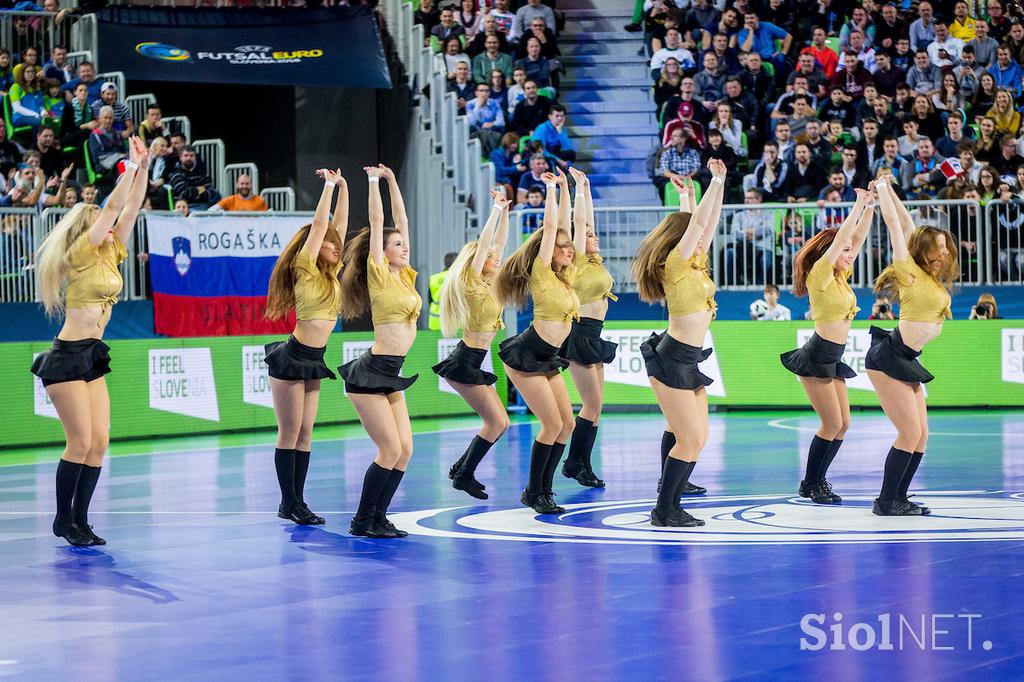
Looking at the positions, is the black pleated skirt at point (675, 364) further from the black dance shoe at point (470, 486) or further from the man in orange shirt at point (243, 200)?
Result: the man in orange shirt at point (243, 200)

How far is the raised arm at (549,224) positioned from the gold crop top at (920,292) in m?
2.17

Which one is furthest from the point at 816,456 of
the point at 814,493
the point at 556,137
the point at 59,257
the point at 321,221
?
the point at 556,137

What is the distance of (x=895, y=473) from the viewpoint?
900 cm

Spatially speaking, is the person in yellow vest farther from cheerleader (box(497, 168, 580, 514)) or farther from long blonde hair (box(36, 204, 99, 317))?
long blonde hair (box(36, 204, 99, 317))

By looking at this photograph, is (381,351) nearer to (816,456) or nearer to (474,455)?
(474,455)

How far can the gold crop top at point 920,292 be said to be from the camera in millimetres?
8977

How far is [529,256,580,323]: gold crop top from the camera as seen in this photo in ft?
31.5

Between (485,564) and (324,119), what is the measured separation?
16563 millimetres

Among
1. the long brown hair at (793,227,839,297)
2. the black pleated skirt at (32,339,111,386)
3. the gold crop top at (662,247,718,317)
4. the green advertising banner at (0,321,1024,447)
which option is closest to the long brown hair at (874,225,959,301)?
the long brown hair at (793,227,839,297)

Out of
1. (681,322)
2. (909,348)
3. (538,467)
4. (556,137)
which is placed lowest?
(538,467)

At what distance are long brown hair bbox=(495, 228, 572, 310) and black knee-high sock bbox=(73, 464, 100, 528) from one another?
297cm

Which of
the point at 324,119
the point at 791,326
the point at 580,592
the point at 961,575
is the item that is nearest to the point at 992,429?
the point at 791,326

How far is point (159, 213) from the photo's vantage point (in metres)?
17.0

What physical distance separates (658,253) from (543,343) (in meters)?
1.37
